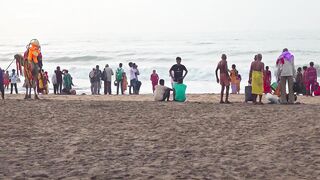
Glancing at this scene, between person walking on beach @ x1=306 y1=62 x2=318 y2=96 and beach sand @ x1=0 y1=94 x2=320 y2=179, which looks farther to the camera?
person walking on beach @ x1=306 y1=62 x2=318 y2=96

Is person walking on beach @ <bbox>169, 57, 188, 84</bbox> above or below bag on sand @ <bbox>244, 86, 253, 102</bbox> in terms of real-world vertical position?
above

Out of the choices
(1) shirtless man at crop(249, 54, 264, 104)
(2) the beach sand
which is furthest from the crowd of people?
(2) the beach sand

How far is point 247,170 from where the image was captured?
5.06 meters

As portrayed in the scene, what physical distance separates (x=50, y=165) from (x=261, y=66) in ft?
23.4

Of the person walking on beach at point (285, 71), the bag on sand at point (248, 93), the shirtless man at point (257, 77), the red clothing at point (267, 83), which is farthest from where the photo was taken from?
the red clothing at point (267, 83)

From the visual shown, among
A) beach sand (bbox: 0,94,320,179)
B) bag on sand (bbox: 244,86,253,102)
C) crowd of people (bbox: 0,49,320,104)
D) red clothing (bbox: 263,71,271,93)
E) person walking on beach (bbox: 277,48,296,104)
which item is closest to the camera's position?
beach sand (bbox: 0,94,320,179)

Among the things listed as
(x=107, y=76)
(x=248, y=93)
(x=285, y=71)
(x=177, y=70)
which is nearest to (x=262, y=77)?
(x=285, y=71)

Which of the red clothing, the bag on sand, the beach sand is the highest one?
the red clothing

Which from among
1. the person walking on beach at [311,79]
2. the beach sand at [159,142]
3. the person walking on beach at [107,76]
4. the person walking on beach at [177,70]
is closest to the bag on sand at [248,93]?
the person walking on beach at [177,70]

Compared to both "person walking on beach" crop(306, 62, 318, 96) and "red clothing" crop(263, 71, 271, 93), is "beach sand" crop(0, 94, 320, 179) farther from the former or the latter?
"person walking on beach" crop(306, 62, 318, 96)

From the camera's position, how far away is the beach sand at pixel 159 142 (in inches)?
199

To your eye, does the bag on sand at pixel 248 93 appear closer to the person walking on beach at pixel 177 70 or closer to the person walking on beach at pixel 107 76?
the person walking on beach at pixel 177 70

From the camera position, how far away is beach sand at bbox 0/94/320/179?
5.05 m

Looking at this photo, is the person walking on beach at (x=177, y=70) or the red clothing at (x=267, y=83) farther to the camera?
the red clothing at (x=267, y=83)
